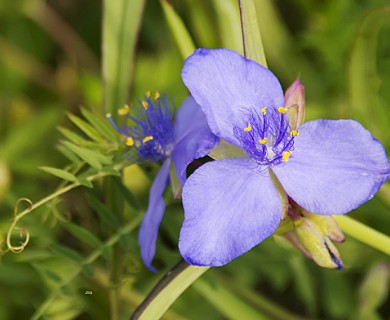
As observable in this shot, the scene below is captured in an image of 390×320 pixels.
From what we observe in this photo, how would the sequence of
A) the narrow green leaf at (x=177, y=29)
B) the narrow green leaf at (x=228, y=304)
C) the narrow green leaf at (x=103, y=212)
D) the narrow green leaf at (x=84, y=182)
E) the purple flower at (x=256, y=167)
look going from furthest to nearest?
1. the narrow green leaf at (x=228, y=304)
2. the narrow green leaf at (x=177, y=29)
3. the narrow green leaf at (x=103, y=212)
4. the narrow green leaf at (x=84, y=182)
5. the purple flower at (x=256, y=167)

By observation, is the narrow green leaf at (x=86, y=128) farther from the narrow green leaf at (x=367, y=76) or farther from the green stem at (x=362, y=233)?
the narrow green leaf at (x=367, y=76)

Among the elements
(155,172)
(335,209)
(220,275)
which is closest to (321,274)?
(220,275)

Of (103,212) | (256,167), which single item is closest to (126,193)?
(103,212)

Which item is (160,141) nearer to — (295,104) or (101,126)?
(101,126)

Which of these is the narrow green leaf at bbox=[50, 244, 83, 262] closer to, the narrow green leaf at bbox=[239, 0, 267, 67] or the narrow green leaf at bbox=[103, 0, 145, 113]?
the narrow green leaf at bbox=[103, 0, 145, 113]

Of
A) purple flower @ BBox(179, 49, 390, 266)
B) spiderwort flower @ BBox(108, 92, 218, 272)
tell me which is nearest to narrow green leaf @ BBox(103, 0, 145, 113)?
spiderwort flower @ BBox(108, 92, 218, 272)

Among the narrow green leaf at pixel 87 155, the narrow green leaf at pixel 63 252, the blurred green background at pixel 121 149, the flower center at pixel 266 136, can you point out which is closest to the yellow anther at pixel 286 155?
the flower center at pixel 266 136
